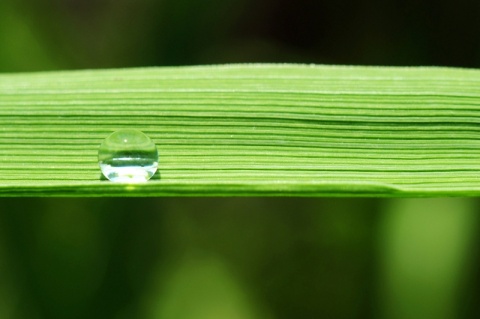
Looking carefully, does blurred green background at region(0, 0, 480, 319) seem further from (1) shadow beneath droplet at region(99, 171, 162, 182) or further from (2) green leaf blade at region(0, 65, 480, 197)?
(1) shadow beneath droplet at region(99, 171, 162, 182)

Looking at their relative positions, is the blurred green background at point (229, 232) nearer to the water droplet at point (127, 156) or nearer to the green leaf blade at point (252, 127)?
the green leaf blade at point (252, 127)

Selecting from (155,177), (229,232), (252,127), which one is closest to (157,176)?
(155,177)

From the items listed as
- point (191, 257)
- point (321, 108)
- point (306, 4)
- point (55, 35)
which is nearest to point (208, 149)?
point (321, 108)

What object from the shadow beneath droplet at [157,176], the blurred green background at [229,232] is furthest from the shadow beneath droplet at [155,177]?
the blurred green background at [229,232]

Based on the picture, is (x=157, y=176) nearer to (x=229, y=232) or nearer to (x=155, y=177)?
(x=155, y=177)

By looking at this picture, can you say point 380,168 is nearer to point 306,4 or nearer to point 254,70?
point 254,70

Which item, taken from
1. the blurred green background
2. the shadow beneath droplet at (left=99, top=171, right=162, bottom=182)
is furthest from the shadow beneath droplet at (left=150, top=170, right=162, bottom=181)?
the blurred green background
